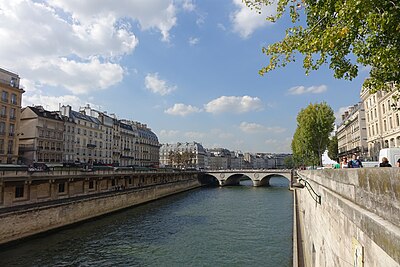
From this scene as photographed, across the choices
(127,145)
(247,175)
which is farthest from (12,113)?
(247,175)

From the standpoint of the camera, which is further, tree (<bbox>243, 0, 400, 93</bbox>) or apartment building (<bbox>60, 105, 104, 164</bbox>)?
apartment building (<bbox>60, 105, 104, 164</bbox>)

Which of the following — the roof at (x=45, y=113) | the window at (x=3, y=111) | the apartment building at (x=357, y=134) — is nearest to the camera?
the window at (x=3, y=111)

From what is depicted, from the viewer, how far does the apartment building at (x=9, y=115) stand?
44.4m

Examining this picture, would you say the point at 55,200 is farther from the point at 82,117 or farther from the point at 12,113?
the point at 82,117

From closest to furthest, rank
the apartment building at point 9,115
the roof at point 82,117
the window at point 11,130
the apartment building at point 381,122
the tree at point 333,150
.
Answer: the apartment building at point 381,122, the apartment building at point 9,115, the window at point 11,130, the roof at point 82,117, the tree at point 333,150

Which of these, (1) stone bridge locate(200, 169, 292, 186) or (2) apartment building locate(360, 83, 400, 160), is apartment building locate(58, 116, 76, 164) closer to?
(1) stone bridge locate(200, 169, 292, 186)

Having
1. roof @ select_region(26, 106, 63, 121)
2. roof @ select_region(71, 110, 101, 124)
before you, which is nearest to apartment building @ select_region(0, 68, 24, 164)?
roof @ select_region(26, 106, 63, 121)

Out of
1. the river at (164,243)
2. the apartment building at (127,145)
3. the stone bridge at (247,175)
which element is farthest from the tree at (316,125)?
the apartment building at (127,145)

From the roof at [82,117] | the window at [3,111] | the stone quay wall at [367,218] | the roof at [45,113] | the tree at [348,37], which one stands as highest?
the roof at [82,117]

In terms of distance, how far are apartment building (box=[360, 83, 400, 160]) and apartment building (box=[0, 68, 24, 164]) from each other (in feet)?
165

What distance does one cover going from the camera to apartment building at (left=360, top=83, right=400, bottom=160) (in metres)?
38.1

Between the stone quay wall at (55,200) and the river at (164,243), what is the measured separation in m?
1.08

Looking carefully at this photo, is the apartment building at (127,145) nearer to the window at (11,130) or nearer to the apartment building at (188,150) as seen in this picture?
the window at (11,130)

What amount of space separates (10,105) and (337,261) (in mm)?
50936
